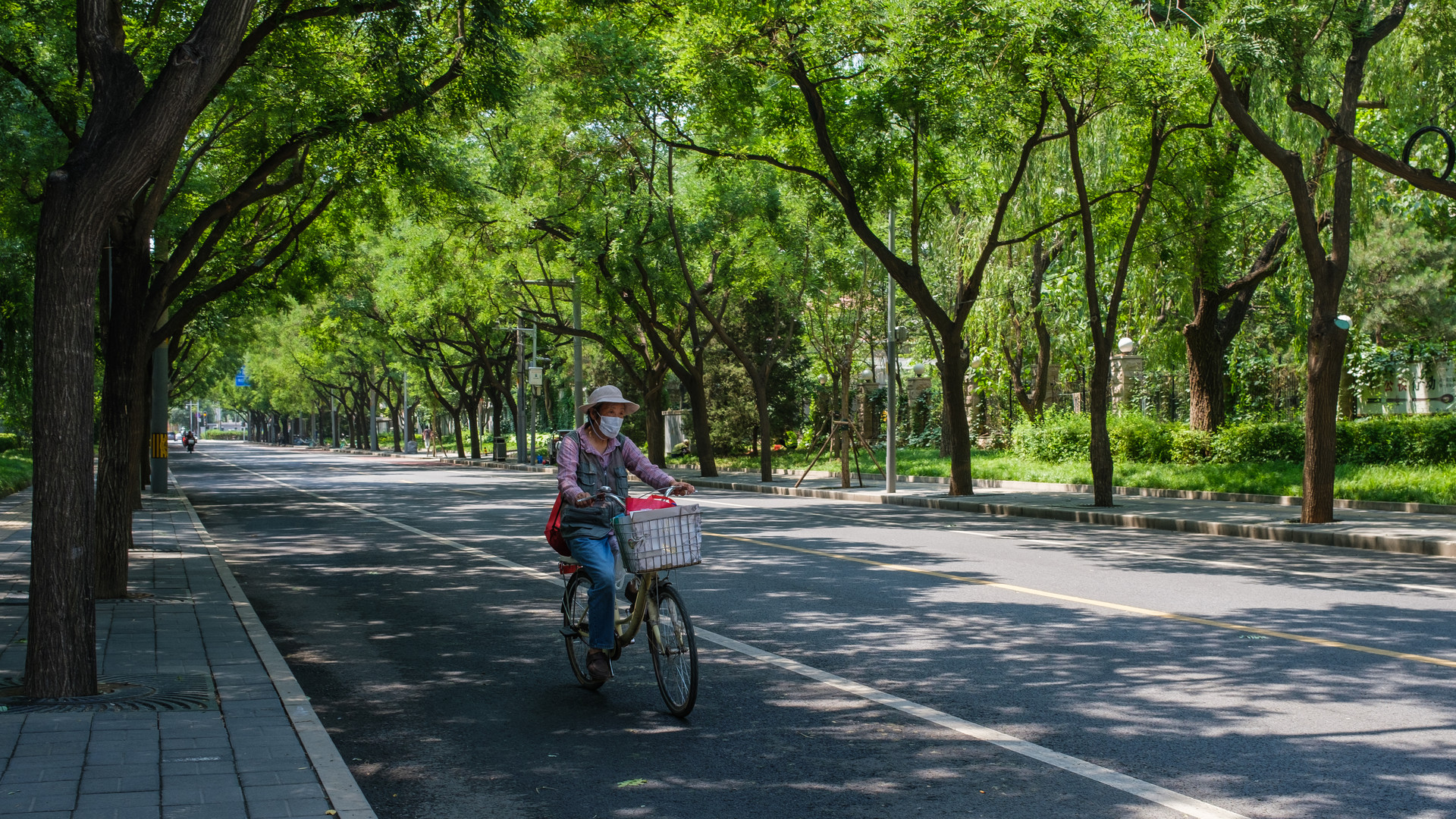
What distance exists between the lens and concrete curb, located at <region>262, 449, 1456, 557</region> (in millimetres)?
14039

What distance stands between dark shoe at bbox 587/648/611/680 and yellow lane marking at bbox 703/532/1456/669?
4.54 metres

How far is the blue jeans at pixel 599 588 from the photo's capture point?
20.8 ft

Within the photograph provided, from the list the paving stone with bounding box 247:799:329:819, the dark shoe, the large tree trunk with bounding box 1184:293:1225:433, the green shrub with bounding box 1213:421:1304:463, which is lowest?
the paving stone with bounding box 247:799:329:819

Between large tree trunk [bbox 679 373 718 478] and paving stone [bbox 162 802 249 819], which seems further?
large tree trunk [bbox 679 373 718 478]

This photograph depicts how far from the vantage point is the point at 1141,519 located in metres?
17.7

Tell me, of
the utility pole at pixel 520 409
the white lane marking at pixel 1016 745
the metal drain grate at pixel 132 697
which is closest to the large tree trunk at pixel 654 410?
the utility pole at pixel 520 409

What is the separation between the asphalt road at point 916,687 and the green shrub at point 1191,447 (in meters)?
10.8

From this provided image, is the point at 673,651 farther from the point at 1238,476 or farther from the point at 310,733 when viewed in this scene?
the point at 1238,476

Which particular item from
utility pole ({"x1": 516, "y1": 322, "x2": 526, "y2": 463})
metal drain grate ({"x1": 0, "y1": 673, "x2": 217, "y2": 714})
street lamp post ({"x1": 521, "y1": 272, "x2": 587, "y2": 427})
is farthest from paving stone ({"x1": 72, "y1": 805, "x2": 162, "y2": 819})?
utility pole ({"x1": 516, "y1": 322, "x2": 526, "y2": 463})

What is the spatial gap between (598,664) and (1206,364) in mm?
20751

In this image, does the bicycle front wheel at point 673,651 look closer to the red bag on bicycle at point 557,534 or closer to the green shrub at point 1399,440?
the red bag on bicycle at point 557,534

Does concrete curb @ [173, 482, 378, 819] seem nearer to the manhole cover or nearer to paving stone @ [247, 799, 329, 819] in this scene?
paving stone @ [247, 799, 329, 819]

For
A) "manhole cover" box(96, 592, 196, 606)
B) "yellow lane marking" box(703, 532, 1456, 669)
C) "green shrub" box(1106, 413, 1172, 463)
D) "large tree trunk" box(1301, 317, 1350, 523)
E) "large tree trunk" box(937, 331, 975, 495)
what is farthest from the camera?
"green shrub" box(1106, 413, 1172, 463)

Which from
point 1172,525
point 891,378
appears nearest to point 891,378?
point 891,378
